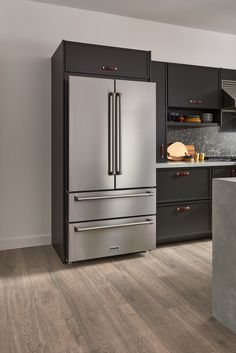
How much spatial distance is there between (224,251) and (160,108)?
2.23 metres

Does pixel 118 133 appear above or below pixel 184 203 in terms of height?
above

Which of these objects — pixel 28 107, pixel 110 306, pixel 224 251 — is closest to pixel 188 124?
pixel 28 107

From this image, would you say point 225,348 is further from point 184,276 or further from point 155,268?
point 155,268

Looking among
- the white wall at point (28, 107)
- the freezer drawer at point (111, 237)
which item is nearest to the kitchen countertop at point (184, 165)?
the freezer drawer at point (111, 237)

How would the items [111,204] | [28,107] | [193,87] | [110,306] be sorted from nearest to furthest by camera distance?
1. [110,306]
2. [111,204]
3. [28,107]
4. [193,87]

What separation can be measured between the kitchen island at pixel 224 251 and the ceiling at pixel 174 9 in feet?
8.33

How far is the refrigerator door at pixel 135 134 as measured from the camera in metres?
3.10

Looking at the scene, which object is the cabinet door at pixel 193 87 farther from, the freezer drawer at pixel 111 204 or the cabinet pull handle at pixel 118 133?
the freezer drawer at pixel 111 204

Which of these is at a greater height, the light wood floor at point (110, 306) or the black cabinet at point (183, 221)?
the black cabinet at point (183, 221)

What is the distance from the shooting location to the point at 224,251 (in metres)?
1.94

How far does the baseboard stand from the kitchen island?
2121mm

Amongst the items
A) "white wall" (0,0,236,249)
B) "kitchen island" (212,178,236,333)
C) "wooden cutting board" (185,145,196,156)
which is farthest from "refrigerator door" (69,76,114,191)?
"wooden cutting board" (185,145,196,156)

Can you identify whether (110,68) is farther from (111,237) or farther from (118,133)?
(111,237)

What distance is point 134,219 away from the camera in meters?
3.23
